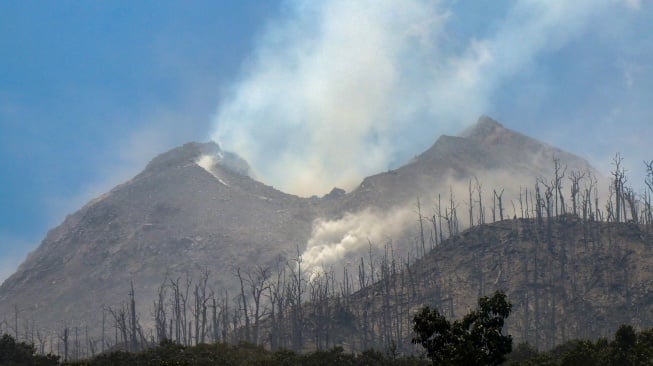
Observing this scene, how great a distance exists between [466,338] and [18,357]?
1621 inches

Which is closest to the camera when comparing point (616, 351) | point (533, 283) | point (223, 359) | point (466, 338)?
point (466, 338)

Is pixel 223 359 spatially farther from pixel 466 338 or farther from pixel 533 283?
pixel 533 283

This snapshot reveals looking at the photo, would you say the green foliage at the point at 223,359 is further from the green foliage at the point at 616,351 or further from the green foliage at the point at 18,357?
the green foliage at the point at 616,351

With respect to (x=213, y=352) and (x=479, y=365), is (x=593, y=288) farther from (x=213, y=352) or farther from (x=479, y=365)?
(x=479, y=365)

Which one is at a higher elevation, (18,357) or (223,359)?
(18,357)

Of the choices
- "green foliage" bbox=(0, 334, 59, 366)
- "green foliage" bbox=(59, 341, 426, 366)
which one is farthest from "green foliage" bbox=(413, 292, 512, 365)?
"green foliage" bbox=(0, 334, 59, 366)

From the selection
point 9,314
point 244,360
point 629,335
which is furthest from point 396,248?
point 629,335

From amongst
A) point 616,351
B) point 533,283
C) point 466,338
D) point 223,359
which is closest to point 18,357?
point 223,359

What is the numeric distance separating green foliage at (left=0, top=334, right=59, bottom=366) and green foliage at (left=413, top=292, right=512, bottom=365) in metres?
36.3

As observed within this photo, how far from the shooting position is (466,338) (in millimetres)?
25672

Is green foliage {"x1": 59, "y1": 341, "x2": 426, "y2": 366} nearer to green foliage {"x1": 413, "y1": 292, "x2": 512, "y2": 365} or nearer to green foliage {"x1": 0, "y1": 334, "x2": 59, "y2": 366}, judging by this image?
green foliage {"x1": 0, "y1": 334, "x2": 59, "y2": 366}

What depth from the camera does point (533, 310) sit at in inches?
3812

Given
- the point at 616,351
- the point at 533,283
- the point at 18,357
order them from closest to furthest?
the point at 616,351, the point at 18,357, the point at 533,283

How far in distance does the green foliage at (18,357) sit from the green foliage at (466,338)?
3626 centimetres
